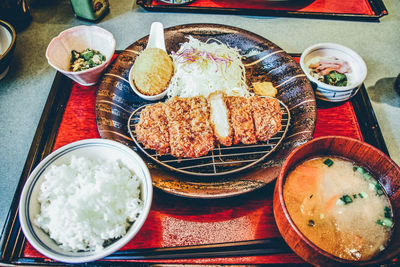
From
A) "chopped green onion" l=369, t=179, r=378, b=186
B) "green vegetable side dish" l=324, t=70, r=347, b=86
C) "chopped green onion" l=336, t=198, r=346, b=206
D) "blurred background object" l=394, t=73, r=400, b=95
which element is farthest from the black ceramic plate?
"blurred background object" l=394, t=73, r=400, b=95

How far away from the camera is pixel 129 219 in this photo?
1.67 meters

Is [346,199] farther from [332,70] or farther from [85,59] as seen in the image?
[85,59]

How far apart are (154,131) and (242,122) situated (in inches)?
28.9

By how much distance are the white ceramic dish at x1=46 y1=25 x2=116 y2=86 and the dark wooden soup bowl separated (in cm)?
190

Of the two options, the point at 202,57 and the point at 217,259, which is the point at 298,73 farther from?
the point at 217,259

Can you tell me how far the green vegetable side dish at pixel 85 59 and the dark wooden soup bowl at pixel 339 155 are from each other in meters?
2.07

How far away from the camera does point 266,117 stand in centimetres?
230

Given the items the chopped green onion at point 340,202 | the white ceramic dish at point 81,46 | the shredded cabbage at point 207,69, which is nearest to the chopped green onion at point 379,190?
the chopped green onion at point 340,202

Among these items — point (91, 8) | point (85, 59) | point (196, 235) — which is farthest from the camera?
point (91, 8)

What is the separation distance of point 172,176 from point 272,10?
2.73m

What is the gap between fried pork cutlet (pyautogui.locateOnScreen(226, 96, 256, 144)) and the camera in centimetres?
227

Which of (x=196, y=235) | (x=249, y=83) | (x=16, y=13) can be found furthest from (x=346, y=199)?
(x=16, y=13)

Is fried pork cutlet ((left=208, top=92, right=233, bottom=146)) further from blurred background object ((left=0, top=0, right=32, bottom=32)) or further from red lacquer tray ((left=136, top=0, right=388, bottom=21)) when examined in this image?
blurred background object ((left=0, top=0, right=32, bottom=32))

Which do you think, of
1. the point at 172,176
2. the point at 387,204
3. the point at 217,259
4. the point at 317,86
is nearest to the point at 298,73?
the point at 317,86
